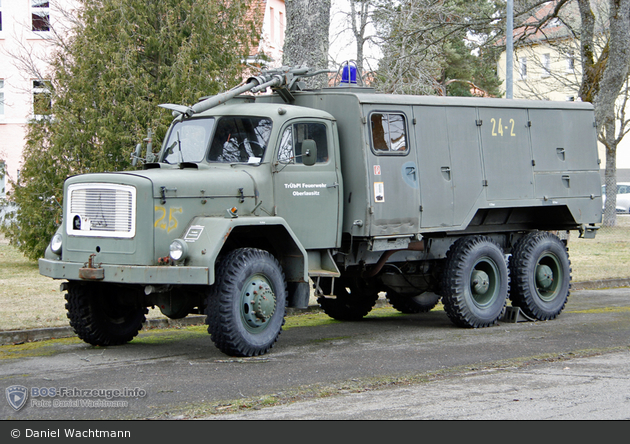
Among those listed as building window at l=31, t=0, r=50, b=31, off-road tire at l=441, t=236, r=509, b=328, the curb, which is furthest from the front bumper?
building window at l=31, t=0, r=50, b=31

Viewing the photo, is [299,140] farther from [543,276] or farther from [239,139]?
[543,276]

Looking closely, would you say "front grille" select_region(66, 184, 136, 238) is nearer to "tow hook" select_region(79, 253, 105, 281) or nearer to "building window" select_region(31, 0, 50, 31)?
"tow hook" select_region(79, 253, 105, 281)

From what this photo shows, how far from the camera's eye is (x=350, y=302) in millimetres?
12039

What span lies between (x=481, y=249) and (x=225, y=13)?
1093 cm

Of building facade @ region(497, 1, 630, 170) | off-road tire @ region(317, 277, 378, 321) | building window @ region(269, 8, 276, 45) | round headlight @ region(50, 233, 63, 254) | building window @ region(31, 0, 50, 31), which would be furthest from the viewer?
building window @ region(269, 8, 276, 45)

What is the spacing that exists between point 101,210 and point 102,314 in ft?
4.76

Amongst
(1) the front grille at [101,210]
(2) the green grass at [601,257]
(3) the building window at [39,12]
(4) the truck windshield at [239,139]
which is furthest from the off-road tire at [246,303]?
→ (3) the building window at [39,12]

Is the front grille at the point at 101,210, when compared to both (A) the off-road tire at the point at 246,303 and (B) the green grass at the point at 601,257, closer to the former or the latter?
(A) the off-road tire at the point at 246,303

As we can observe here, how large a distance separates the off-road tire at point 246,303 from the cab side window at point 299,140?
126 cm

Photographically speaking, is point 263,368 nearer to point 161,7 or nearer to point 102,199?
point 102,199

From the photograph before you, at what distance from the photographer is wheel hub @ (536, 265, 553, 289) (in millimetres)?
11953

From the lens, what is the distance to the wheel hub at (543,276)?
11953mm

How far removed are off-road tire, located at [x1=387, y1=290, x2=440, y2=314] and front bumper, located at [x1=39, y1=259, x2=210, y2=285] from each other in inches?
201
